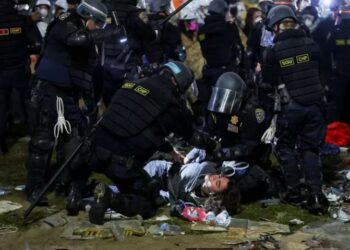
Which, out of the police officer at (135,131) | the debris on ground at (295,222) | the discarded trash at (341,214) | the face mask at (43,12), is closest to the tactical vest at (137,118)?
the police officer at (135,131)

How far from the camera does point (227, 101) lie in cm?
779

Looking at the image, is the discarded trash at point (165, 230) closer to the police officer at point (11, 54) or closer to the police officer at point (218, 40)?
the police officer at point (11, 54)

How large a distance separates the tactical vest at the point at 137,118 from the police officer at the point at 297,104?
1.39 meters

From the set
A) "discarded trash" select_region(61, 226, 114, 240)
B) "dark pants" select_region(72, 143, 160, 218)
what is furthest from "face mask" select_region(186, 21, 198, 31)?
"discarded trash" select_region(61, 226, 114, 240)

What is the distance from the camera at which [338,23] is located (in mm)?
10789

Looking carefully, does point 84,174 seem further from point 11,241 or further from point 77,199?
point 11,241

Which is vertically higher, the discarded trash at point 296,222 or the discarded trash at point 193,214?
the discarded trash at point 193,214

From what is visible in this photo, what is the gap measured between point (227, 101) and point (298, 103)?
84cm

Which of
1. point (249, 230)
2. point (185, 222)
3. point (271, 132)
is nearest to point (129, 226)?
point (185, 222)

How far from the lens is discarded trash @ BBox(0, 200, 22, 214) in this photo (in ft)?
25.1

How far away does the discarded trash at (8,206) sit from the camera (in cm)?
765

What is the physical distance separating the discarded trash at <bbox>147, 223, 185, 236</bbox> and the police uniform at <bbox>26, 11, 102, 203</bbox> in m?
1.45

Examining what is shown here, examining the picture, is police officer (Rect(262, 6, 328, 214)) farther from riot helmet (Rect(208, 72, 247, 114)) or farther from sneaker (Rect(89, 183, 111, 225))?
sneaker (Rect(89, 183, 111, 225))

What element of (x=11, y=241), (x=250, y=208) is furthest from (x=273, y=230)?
(x=11, y=241)
